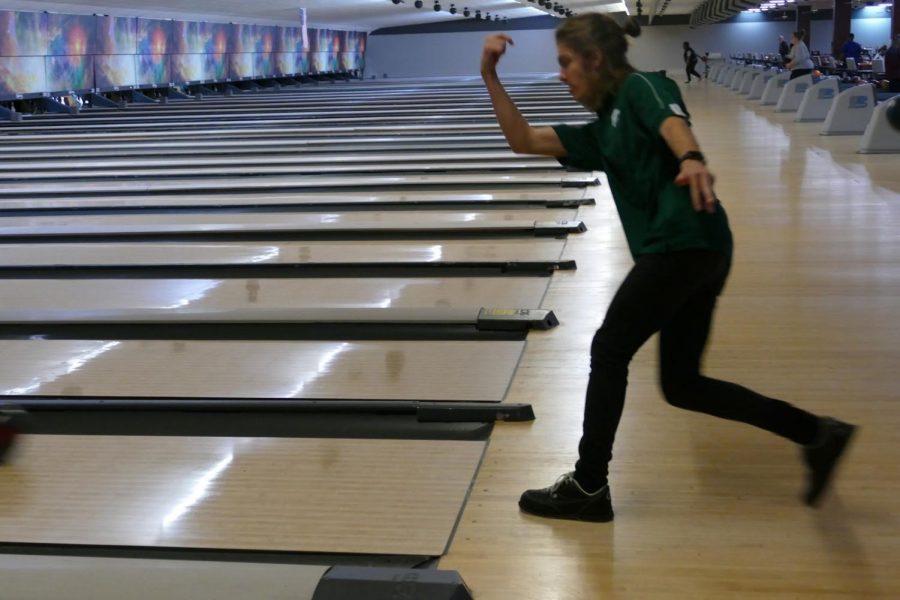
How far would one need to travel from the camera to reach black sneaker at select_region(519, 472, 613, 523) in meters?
2.42

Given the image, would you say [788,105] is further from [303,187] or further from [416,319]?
[416,319]

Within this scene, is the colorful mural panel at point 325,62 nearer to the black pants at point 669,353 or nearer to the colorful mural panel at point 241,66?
the colorful mural panel at point 241,66

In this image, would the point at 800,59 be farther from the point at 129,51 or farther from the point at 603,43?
the point at 603,43

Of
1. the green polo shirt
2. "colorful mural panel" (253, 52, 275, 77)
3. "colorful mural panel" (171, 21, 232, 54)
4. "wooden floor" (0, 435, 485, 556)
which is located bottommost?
"colorful mural panel" (253, 52, 275, 77)

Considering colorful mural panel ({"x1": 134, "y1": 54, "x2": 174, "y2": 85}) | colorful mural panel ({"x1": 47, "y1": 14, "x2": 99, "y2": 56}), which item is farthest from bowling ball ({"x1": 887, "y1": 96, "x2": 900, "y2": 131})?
colorful mural panel ({"x1": 134, "y1": 54, "x2": 174, "y2": 85})

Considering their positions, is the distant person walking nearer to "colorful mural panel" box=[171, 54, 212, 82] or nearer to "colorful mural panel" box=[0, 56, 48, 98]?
"colorful mural panel" box=[0, 56, 48, 98]

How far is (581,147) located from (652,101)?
0.99ft

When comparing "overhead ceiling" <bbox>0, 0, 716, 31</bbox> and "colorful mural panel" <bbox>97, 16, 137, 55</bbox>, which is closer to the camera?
"overhead ceiling" <bbox>0, 0, 716, 31</bbox>

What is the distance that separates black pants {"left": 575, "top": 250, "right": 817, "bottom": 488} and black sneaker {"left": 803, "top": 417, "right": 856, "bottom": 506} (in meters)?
0.03

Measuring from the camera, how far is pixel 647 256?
228cm

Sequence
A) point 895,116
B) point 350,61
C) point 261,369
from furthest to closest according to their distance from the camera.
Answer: point 350,61, point 261,369, point 895,116

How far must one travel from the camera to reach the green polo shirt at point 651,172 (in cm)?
222

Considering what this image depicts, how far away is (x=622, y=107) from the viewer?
2.26 m

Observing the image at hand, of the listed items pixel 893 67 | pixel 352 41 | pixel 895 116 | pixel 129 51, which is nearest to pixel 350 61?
pixel 352 41
